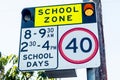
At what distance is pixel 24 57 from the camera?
3.64m

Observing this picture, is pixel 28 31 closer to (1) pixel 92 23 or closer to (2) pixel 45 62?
(2) pixel 45 62

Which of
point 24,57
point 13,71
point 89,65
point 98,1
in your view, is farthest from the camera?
point 13,71

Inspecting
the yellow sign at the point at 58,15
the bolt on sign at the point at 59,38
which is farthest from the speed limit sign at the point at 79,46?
the yellow sign at the point at 58,15

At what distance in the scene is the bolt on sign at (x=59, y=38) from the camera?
348 centimetres

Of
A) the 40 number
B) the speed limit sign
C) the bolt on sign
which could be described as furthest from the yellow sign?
the 40 number

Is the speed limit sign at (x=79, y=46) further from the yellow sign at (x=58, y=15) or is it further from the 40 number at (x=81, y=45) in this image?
the yellow sign at (x=58, y=15)

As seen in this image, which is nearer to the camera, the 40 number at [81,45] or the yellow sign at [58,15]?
the 40 number at [81,45]

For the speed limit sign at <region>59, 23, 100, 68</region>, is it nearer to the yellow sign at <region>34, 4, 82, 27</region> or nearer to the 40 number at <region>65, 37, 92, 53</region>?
the 40 number at <region>65, 37, 92, 53</region>

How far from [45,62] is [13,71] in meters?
13.7

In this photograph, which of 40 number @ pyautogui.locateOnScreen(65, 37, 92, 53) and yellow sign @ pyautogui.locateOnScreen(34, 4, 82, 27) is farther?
yellow sign @ pyautogui.locateOnScreen(34, 4, 82, 27)

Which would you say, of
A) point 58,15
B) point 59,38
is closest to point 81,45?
point 59,38

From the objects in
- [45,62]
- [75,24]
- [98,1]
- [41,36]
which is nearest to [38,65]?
[45,62]

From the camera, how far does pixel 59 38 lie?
143 inches

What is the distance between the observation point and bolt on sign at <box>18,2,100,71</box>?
11.4 ft
